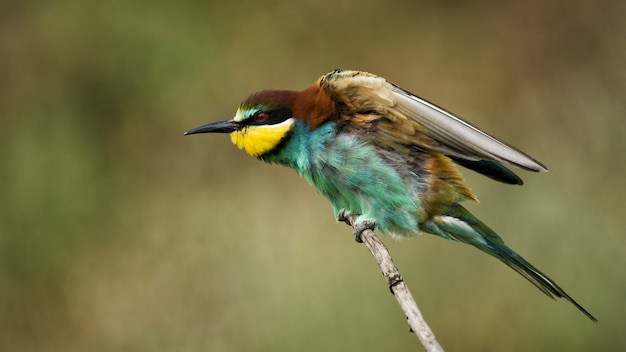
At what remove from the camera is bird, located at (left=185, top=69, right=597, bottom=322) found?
2.41 meters

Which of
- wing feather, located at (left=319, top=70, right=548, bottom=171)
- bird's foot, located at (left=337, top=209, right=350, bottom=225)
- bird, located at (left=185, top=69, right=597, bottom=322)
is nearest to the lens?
wing feather, located at (left=319, top=70, right=548, bottom=171)

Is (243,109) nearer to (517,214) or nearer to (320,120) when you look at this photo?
(320,120)

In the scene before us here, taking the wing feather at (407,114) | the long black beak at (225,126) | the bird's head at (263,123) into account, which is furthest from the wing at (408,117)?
the long black beak at (225,126)

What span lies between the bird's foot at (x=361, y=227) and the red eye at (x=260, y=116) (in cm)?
43

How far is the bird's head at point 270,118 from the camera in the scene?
245 centimetres

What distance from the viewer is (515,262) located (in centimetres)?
242

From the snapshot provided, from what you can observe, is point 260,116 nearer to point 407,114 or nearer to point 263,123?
point 263,123

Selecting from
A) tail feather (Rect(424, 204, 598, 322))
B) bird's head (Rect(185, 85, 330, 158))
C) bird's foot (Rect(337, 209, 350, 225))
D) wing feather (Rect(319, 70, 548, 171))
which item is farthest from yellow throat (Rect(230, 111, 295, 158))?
tail feather (Rect(424, 204, 598, 322))

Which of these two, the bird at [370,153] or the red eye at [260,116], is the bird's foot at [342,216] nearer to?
the bird at [370,153]

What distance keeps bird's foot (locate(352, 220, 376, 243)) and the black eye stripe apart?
392 mm

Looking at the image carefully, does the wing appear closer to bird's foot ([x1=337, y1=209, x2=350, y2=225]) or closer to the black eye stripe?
the black eye stripe

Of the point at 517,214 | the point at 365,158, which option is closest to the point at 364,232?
the point at 365,158

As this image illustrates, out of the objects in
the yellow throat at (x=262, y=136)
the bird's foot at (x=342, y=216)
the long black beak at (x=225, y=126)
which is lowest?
the bird's foot at (x=342, y=216)

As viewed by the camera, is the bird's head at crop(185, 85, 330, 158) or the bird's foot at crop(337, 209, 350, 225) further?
the bird's foot at crop(337, 209, 350, 225)
